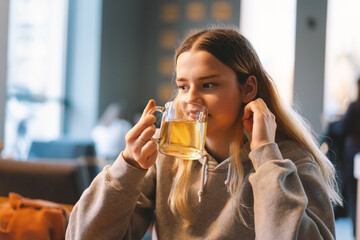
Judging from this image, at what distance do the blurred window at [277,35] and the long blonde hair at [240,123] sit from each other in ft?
14.8

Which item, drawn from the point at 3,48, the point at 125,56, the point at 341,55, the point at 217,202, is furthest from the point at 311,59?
the point at 217,202

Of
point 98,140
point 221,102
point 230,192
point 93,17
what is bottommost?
point 98,140

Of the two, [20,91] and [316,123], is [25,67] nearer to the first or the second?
[20,91]

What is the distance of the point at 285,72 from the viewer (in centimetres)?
578

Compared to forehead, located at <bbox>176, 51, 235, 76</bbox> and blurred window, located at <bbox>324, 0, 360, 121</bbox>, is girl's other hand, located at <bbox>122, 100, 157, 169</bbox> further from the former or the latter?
blurred window, located at <bbox>324, 0, 360, 121</bbox>

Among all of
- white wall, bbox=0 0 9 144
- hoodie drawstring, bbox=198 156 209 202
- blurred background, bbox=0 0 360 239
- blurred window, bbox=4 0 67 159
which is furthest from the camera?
blurred background, bbox=0 0 360 239

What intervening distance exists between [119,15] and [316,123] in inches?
128

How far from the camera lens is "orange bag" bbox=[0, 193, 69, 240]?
3.86ft

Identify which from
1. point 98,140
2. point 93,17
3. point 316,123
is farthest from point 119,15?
point 316,123

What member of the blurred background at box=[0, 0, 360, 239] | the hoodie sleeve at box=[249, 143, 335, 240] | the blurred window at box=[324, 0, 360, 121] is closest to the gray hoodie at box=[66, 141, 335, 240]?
the hoodie sleeve at box=[249, 143, 335, 240]

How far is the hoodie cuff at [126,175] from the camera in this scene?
3.56 feet

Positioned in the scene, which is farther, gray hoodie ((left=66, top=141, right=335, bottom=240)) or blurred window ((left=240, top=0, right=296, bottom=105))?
blurred window ((left=240, top=0, right=296, bottom=105))

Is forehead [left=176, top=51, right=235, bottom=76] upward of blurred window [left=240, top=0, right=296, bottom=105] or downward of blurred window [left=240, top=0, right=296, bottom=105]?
downward

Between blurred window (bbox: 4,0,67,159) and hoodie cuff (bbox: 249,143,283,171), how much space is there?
4.05 meters
